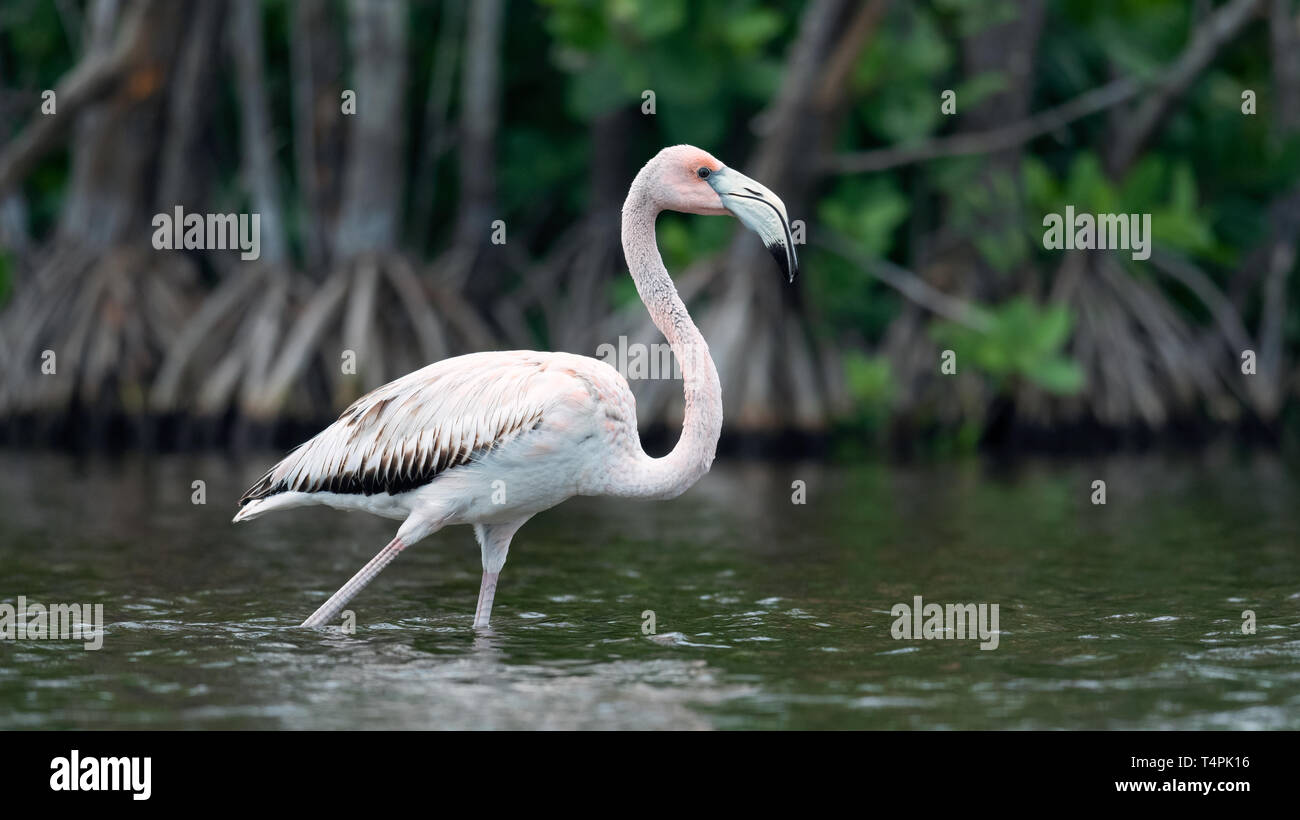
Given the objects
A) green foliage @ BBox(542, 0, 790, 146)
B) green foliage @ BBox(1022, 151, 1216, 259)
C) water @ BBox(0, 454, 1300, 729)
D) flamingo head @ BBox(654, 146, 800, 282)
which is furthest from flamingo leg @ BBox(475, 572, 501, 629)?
green foliage @ BBox(1022, 151, 1216, 259)

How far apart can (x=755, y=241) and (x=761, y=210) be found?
36.0 ft

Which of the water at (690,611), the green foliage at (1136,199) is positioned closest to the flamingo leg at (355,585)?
the water at (690,611)

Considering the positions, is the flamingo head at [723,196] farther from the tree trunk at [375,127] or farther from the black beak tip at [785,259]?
the tree trunk at [375,127]

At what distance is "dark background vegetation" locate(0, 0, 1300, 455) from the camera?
1916cm

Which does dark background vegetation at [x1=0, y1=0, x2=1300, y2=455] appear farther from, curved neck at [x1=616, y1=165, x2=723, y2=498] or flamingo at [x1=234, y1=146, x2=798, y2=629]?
flamingo at [x1=234, y1=146, x2=798, y2=629]

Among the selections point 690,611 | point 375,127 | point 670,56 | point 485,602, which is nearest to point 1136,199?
point 670,56

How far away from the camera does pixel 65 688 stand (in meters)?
7.22

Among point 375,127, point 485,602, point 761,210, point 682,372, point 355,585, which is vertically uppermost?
point 375,127

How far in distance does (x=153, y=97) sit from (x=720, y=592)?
13132 millimetres

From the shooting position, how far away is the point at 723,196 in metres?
8.37

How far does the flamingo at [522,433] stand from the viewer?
27.0 feet

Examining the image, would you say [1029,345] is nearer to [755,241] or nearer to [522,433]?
[755,241]

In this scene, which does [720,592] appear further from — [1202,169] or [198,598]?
[1202,169]
